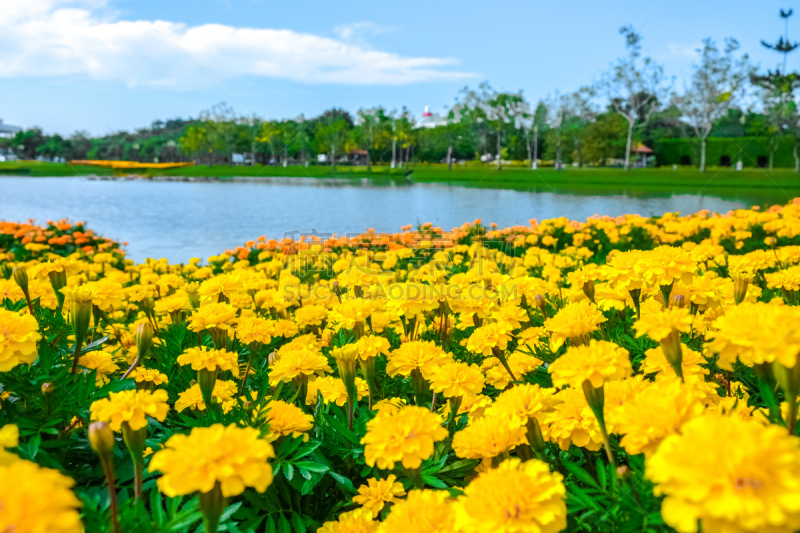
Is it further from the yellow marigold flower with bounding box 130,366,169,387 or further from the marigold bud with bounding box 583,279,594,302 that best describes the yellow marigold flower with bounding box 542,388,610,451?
the yellow marigold flower with bounding box 130,366,169,387

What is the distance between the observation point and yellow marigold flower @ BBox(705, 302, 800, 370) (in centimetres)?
87

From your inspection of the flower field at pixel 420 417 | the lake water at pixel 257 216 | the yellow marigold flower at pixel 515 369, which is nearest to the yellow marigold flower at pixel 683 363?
the flower field at pixel 420 417

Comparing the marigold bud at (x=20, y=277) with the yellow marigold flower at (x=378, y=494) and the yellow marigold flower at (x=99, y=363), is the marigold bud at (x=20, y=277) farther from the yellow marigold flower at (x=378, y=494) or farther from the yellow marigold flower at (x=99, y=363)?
the yellow marigold flower at (x=378, y=494)

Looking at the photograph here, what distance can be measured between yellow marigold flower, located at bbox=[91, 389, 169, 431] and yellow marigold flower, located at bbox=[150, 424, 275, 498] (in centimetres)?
23

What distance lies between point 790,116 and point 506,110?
1744 cm

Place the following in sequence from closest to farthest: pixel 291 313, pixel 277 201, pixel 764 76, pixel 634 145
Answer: pixel 291 313 → pixel 277 201 → pixel 764 76 → pixel 634 145

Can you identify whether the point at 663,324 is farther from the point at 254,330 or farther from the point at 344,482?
the point at 254,330

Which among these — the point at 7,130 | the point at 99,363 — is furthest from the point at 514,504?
the point at 7,130

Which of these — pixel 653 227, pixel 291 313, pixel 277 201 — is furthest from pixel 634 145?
pixel 291 313

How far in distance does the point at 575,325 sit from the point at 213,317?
1.17 meters

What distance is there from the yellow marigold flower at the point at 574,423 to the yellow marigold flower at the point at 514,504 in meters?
0.32

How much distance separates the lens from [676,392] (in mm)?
825

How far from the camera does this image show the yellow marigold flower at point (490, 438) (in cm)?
103

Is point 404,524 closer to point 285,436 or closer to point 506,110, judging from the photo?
point 285,436
